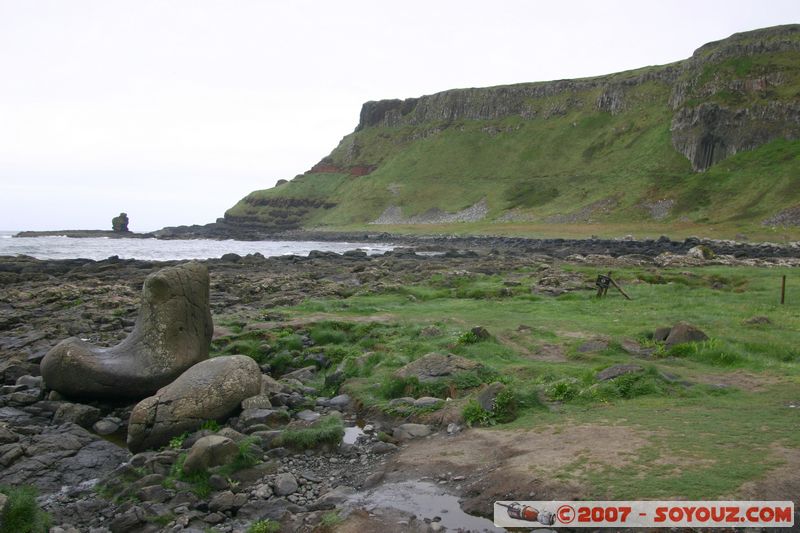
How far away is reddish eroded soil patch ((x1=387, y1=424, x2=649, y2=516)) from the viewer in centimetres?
818

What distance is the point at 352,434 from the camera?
464 inches

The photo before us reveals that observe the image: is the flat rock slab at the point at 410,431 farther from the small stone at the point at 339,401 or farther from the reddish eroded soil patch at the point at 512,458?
the small stone at the point at 339,401

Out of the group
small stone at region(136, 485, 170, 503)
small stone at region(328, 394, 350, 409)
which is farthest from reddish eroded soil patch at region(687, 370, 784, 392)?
small stone at region(136, 485, 170, 503)

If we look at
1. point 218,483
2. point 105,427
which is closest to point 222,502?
point 218,483

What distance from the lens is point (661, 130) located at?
12325cm

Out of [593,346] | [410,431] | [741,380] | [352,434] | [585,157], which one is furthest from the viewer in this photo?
[585,157]

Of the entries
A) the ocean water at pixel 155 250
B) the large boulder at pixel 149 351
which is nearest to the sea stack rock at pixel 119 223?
the ocean water at pixel 155 250

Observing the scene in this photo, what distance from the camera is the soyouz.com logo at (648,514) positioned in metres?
6.90

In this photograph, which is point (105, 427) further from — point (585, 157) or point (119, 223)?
point (119, 223)

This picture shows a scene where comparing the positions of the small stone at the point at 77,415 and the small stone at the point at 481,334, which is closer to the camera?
the small stone at the point at 77,415

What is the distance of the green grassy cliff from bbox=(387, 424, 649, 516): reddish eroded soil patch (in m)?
72.4

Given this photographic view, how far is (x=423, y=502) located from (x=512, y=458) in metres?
1.67

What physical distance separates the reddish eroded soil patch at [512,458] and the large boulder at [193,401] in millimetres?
4188

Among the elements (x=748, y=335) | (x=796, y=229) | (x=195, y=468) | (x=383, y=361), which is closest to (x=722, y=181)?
(x=796, y=229)
